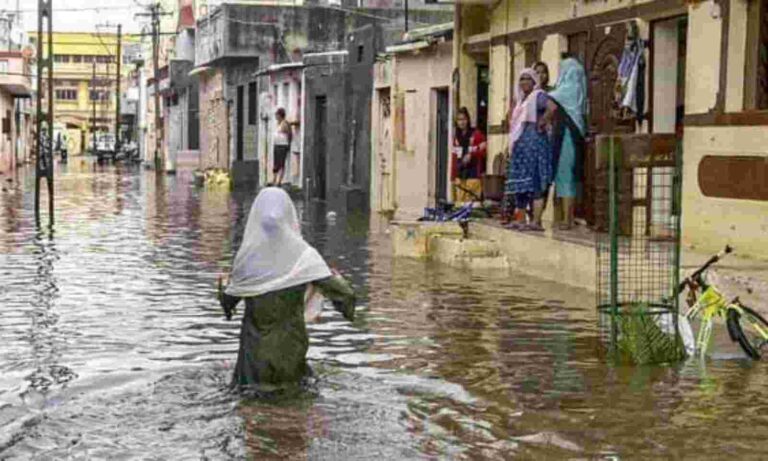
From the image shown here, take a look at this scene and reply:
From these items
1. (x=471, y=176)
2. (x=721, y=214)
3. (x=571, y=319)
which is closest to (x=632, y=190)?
(x=721, y=214)

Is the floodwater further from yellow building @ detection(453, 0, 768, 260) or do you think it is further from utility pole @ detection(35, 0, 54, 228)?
utility pole @ detection(35, 0, 54, 228)

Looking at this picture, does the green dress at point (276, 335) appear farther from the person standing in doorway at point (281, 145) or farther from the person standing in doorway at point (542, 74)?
the person standing in doorway at point (281, 145)

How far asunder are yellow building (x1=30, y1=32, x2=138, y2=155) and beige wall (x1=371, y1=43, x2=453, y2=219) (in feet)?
339

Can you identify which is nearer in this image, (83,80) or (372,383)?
(372,383)

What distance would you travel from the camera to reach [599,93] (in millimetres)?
15461

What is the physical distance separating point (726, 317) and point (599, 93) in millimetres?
6613

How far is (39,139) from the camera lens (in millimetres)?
23719

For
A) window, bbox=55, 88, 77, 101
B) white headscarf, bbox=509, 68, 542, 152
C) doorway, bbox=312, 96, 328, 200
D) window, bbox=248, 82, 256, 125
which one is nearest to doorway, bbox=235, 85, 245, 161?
window, bbox=248, 82, 256, 125

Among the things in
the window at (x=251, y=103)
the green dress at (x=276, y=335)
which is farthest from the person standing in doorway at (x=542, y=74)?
the window at (x=251, y=103)

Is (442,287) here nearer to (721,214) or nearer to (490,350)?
(721,214)

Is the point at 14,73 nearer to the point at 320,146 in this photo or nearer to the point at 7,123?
the point at 7,123

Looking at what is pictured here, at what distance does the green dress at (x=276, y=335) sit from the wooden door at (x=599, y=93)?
7.45m

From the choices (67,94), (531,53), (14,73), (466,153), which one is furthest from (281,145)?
(67,94)

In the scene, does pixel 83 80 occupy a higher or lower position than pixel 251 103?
higher
